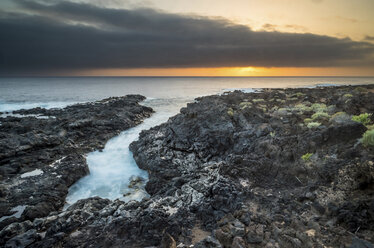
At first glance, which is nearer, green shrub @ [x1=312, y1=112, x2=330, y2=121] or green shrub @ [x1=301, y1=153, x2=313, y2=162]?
green shrub @ [x1=301, y1=153, x2=313, y2=162]

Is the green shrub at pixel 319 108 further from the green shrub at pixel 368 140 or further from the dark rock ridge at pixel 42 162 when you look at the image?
the dark rock ridge at pixel 42 162

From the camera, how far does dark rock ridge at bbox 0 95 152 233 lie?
1124cm

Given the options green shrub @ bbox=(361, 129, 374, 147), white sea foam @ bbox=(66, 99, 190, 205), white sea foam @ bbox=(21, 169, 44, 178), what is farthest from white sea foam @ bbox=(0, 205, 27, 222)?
green shrub @ bbox=(361, 129, 374, 147)

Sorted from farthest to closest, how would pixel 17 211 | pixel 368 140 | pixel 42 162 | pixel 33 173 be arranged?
pixel 42 162
pixel 33 173
pixel 17 211
pixel 368 140

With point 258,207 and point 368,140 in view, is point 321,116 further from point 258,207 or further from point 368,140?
point 258,207

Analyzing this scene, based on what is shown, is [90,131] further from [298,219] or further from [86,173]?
[298,219]

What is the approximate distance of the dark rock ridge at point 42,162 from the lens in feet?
36.9

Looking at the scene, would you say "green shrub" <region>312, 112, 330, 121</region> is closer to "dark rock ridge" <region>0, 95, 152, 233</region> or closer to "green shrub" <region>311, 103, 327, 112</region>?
"green shrub" <region>311, 103, 327, 112</region>

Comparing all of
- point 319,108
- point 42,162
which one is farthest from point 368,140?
point 42,162

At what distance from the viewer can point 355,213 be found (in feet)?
19.4

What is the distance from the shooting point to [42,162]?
53.3 feet

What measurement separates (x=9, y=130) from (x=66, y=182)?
15.8 m

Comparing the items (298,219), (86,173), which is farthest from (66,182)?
(298,219)

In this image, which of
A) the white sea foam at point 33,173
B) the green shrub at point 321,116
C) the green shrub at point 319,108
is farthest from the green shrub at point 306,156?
the white sea foam at point 33,173
